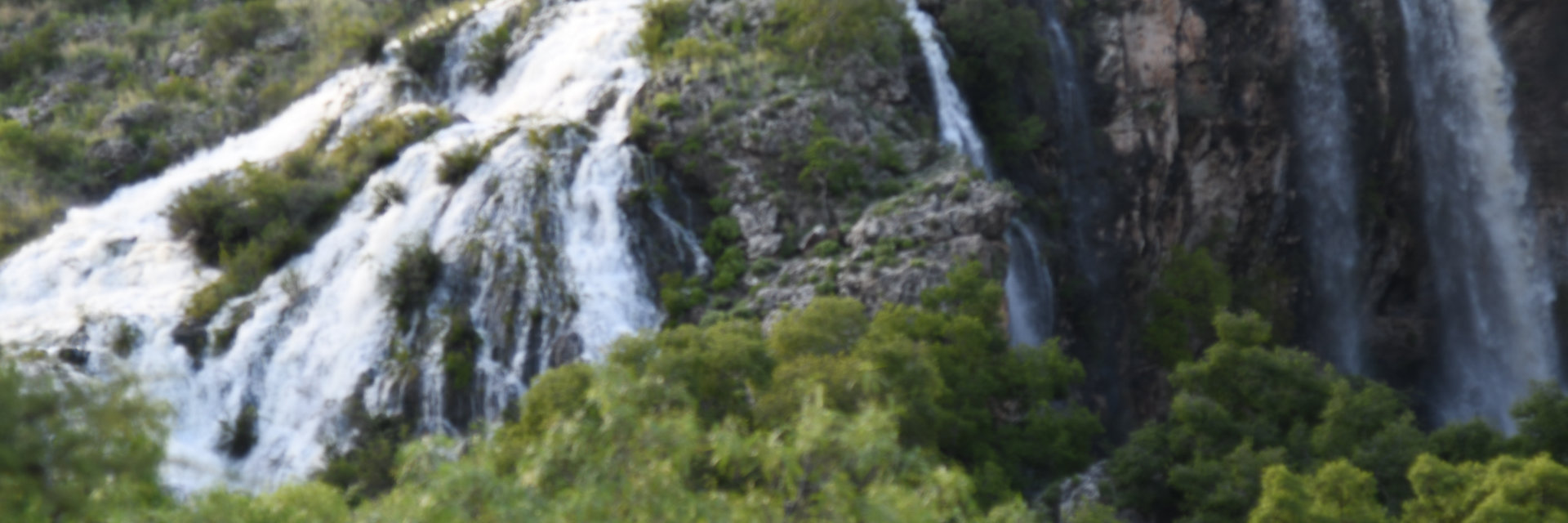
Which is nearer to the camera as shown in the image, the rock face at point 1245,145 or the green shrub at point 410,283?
the green shrub at point 410,283

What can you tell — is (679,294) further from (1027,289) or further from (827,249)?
(1027,289)

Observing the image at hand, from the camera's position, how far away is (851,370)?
1559cm

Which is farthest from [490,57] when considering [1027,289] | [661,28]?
[1027,289]

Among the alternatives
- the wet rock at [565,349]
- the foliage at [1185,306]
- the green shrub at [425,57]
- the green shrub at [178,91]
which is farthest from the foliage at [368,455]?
the foliage at [1185,306]

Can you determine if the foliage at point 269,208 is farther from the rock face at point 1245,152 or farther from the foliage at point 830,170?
the rock face at point 1245,152

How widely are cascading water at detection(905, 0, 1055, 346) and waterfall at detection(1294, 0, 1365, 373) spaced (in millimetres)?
11821

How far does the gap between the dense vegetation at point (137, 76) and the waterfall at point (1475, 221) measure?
111 feet

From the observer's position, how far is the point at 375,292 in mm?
25047

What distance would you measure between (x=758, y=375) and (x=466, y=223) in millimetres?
11994

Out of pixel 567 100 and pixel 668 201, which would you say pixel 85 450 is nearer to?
pixel 668 201

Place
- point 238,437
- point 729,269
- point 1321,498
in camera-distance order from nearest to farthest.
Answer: point 1321,498 → point 238,437 → point 729,269

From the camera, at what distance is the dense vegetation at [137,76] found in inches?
1324

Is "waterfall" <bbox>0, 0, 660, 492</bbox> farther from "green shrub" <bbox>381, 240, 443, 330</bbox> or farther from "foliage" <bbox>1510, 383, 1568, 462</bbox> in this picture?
"foliage" <bbox>1510, 383, 1568, 462</bbox>

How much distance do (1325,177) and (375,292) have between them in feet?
96.1
